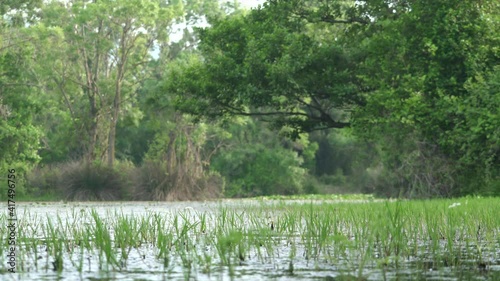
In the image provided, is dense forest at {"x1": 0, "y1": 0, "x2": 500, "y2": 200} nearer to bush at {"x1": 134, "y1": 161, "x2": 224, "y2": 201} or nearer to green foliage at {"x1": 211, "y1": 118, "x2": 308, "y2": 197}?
bush at {"x1": 134, "y1": 161, "x2": 224, "y2": 201}

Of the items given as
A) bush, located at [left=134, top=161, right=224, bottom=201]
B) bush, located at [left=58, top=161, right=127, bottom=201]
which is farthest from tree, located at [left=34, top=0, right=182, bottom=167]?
bush, located at [left=134, top=161, right=224, bottom=201]

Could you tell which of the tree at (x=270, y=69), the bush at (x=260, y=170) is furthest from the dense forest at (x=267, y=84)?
the bush at (x=260, y=170)

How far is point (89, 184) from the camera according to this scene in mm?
40688

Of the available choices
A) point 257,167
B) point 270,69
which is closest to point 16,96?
point 270,69

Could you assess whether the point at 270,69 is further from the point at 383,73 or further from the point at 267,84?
the point at 383,73

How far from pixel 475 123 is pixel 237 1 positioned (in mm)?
40309

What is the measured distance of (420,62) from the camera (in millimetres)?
26359

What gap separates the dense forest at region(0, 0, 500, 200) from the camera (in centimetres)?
2509

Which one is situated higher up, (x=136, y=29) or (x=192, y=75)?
(x=136, y=29)

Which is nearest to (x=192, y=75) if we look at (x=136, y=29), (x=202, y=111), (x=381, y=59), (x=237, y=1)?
(x=202, y=111)

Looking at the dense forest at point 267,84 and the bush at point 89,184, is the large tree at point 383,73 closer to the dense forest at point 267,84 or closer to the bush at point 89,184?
the dense forest at point 267,84

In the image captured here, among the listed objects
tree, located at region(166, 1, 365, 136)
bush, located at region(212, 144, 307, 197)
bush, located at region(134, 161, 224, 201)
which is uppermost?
tree, located at region(166, 1, 365, 136)

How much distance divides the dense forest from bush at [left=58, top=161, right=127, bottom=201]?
3.0 inches

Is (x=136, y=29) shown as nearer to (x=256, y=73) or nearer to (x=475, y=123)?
(x=256, y=73)
